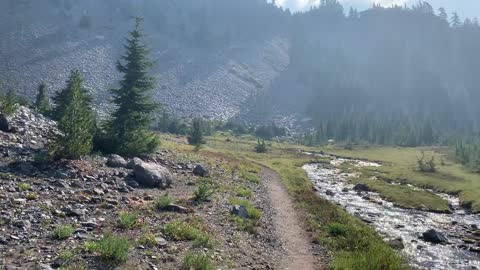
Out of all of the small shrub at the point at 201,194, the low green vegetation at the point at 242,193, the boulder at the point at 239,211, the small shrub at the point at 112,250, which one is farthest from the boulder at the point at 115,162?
the small shrub at the point at 112,250

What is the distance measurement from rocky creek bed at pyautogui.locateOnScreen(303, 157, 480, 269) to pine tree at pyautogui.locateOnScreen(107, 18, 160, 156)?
73.5 ft

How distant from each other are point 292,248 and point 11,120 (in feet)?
85.4

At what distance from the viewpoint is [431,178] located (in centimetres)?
7431

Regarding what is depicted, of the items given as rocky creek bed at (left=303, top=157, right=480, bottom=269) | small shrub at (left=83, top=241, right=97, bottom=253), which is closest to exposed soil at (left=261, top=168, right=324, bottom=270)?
rocky creek bed at (left=303, top=157, right=480, bottom=269)

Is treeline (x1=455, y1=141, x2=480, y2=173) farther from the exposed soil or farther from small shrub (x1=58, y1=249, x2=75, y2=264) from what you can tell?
small shrub (x1=58, y1=249, x2=75, y2=264)

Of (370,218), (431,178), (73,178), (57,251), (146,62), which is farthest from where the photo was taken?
(431,178)

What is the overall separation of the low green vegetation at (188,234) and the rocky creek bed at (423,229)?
1265cm

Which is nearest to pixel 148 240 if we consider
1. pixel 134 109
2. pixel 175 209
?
pixel 175 209

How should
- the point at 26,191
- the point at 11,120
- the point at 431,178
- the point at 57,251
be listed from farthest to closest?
1. the point at 431,178
2. the point at 11,120
3. the point at 26,191
4. the point at 57,251

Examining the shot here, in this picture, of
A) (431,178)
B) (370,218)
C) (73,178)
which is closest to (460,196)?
(431,178)

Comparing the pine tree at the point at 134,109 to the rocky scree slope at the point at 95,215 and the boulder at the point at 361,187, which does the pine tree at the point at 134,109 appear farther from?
the boulder at the point at 361,187

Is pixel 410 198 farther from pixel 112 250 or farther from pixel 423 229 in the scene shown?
pixel 112 250

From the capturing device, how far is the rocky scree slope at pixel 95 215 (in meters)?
15.6

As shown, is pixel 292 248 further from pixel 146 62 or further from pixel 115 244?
pixel 146 62
